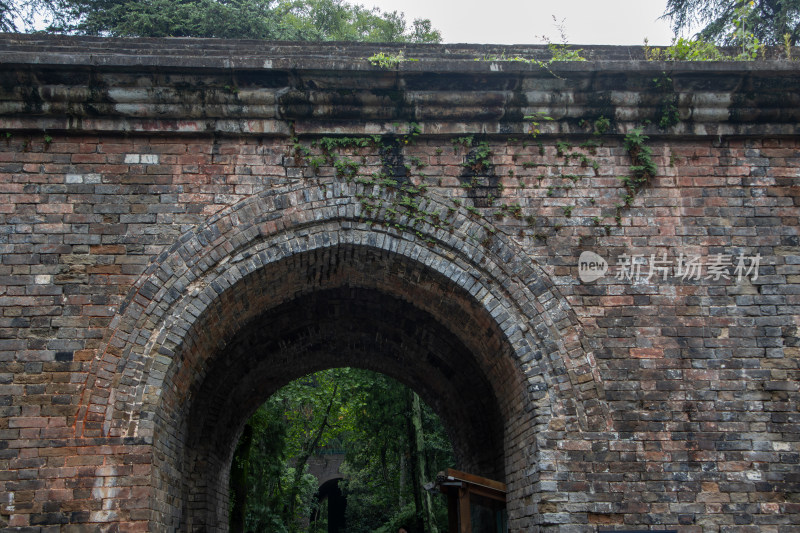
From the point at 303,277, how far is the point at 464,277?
6.26ft

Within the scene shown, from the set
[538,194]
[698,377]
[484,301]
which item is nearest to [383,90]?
[538,194]

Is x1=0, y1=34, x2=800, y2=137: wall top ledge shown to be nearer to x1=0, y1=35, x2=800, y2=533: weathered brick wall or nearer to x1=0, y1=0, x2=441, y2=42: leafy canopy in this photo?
x1=0, y1=35, x2=800, y2=533: weathered brick wall

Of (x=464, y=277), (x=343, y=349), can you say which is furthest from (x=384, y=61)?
(x=343, y=349)

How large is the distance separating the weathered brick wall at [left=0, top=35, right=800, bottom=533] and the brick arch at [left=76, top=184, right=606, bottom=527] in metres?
0.02

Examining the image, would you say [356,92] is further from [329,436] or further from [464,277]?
[329,436]

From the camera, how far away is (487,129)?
7.74 meters

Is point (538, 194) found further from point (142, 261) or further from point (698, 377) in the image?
point (142, 261)

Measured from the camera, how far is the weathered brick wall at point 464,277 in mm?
6730

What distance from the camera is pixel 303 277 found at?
8.20 m

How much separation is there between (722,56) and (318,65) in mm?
4466

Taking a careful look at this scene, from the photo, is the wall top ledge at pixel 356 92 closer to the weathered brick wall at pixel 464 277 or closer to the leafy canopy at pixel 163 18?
the weathered brick wall at pixel 464 277

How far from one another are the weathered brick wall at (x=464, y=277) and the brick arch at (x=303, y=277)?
0.02 meters

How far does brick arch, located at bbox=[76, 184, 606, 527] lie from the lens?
688cm

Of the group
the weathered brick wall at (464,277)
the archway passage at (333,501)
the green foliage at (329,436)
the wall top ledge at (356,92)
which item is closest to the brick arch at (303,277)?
the weathered brick wall at (464,277)
